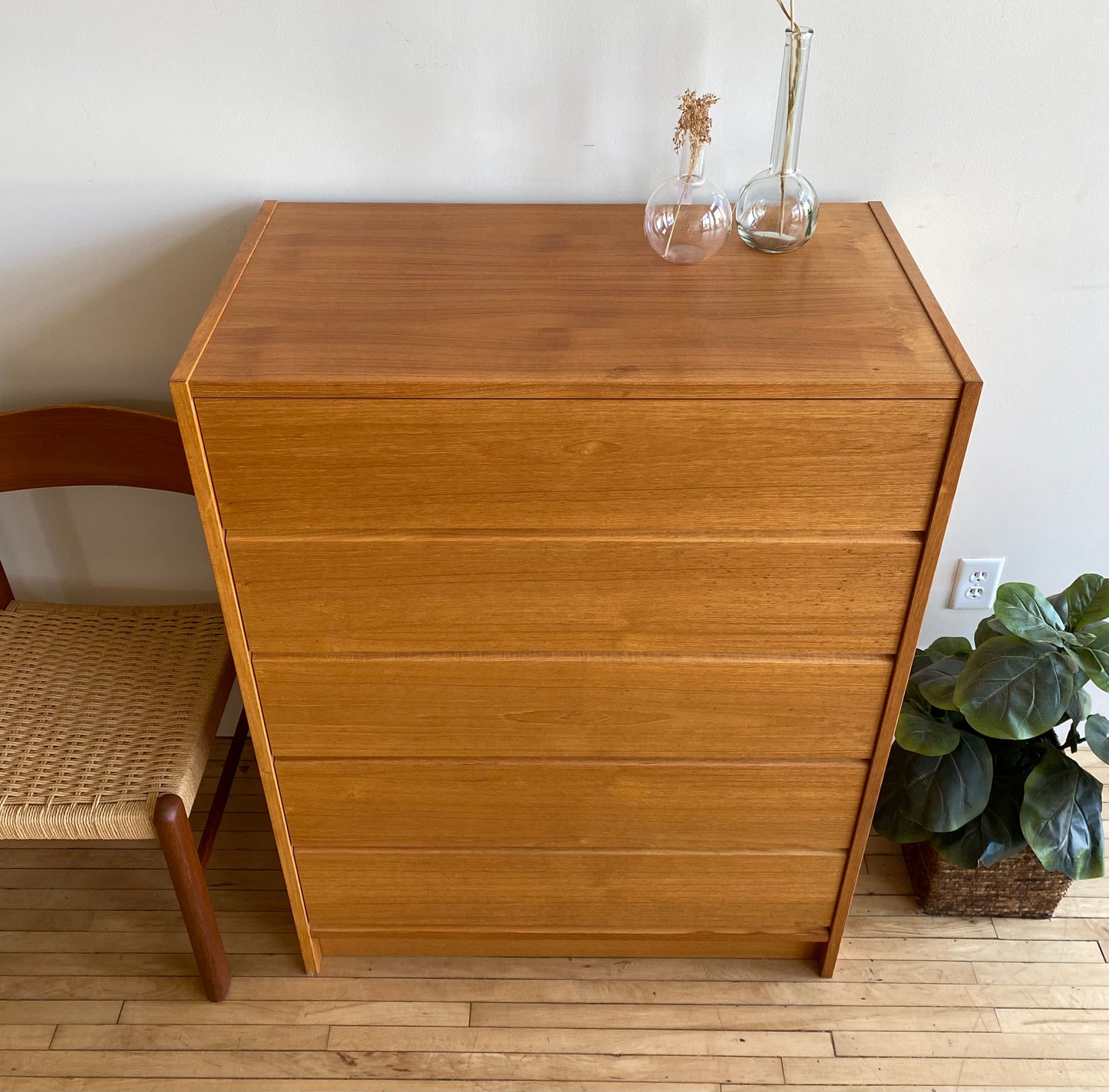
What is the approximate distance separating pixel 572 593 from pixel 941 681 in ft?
1.98

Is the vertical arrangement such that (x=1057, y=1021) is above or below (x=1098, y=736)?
below

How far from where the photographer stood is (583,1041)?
150 cm

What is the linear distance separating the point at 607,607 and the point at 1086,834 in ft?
2.62

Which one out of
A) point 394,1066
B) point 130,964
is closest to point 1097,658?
point 394,1066

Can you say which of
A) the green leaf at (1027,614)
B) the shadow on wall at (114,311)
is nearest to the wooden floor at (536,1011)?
the green leaf at (1027,614)

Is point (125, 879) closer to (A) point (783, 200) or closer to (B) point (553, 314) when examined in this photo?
(B) point (553, 314)

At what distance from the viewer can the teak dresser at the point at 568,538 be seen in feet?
3.40

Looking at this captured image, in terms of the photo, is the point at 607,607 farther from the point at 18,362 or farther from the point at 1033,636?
the point at 18,362

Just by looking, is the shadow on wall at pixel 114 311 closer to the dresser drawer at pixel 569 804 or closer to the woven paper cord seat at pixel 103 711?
the woven paper cord seat at pixel 103 711

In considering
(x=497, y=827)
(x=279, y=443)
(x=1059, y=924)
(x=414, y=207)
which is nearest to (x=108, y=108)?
(x=414, y=207)

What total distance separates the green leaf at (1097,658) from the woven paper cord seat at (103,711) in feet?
3.82

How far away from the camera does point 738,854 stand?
1.42m

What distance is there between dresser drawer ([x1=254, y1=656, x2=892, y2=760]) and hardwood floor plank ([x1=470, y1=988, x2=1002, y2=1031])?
0.47m

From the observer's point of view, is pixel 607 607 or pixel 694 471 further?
pixel 607 607
